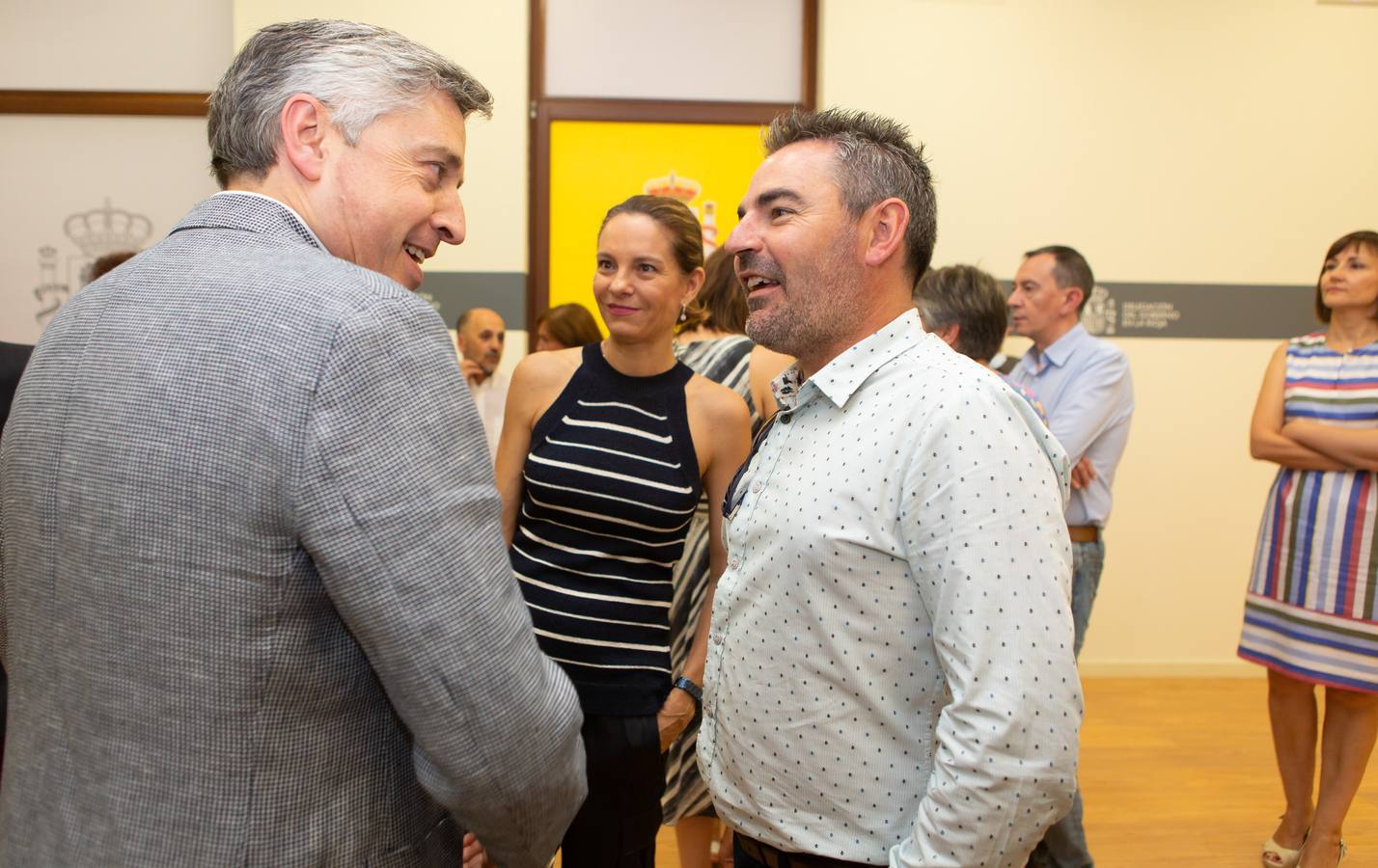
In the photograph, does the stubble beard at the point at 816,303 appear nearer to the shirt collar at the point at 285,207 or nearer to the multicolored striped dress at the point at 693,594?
the shirt collar at the point at 285,207

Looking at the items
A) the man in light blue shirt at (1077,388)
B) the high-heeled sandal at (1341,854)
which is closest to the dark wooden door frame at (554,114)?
the man in light blue shirt at (1077,388)

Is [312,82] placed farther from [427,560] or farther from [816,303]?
[816,303]

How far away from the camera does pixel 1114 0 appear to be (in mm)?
4965

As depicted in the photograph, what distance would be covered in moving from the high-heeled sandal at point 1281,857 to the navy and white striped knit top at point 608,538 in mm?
2221

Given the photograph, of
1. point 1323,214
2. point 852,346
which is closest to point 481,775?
point 852,346

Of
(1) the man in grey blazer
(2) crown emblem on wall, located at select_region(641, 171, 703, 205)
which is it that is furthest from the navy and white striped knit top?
(2) crown emblem on wall, located at select_region(641, 171, 703, 205)

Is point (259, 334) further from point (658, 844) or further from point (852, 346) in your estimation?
point (658, 844)

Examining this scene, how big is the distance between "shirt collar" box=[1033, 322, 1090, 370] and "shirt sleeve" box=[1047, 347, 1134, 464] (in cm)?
11

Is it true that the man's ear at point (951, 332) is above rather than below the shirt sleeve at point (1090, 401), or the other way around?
above

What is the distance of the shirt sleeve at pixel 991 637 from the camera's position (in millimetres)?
1107

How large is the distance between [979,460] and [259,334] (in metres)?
0.77

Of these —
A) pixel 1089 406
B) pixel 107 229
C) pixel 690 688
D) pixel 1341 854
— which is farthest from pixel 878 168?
pixel 107 229

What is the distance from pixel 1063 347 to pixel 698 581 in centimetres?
182

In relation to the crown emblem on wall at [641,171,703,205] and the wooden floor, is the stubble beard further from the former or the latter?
the crown emblem on wall at [641,171,703,205]
